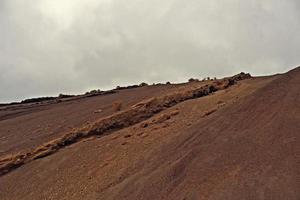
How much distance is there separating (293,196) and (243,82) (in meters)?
8.58

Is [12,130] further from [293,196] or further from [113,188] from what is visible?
[293,196]

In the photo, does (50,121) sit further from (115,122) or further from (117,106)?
(115,122)

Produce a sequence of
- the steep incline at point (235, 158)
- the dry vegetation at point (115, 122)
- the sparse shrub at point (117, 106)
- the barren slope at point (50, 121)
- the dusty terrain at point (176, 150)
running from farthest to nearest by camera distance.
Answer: the sparse shrub at point (117, 106) → the barren slope at point (50, 121) → the dry vegetation at point (115, 122) → the dusty terrain at point (176, 150) → the steep incline at point (235, 158)

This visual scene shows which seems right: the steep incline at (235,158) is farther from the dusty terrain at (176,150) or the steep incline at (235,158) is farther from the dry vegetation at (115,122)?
the dry vegetation at (115,122)

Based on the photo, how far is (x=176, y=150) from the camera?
13859 mm

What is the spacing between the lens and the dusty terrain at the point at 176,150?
1149 centimetres

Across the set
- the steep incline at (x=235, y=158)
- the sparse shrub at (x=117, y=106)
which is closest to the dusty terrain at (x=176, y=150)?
the steep incline at (x=235, y=158)

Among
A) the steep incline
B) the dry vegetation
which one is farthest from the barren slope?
the steep incline

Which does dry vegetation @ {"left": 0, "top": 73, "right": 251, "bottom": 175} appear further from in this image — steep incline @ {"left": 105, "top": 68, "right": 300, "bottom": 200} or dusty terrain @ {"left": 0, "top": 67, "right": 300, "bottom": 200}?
steep incline @ {"left": 105, "top": 68, "right": 300, "bottom": 200}

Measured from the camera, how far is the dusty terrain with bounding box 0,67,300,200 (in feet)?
37.7

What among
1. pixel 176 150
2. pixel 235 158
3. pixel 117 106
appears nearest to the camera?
pixel 235 158

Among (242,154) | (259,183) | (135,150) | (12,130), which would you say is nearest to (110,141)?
(135,150)

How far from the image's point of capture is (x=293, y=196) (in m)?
10.3

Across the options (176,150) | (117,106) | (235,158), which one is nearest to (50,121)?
(117,106)
